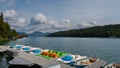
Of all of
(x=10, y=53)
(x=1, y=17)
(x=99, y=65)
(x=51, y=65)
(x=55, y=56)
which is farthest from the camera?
(x=1, y=17)

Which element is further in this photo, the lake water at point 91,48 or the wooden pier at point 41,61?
the lake water at point 91,48

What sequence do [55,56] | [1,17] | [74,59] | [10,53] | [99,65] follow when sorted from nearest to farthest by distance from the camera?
[99,65] → [74,59] → [55,56] → [10,53] → [1,17]

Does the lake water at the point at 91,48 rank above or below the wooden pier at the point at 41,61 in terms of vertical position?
below

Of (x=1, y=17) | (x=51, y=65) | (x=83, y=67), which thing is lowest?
(x=83, y=67)

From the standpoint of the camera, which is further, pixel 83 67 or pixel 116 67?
pixel 83 67

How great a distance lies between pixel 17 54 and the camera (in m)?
37.3

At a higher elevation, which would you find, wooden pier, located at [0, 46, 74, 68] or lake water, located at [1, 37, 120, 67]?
wooden pier, located at [0, 46, 74, 68]

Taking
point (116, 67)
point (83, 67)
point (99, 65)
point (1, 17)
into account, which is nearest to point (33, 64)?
point (83, 67)

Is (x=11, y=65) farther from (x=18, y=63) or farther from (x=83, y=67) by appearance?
Answer: (x=83, y=67)

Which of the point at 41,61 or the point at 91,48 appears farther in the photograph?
the point at 91,48

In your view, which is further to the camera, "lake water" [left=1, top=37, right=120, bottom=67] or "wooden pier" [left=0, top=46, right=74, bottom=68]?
"lake water" [left=1, top=37, right=120, bottom=67]

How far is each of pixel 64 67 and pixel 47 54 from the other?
10623 millimetres

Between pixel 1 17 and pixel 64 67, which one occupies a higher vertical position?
pixel 1 17

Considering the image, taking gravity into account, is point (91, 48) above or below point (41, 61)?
below
